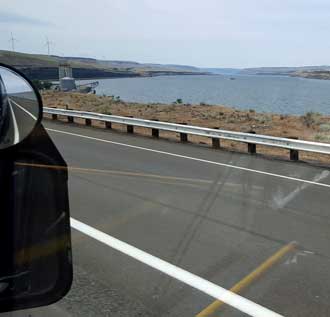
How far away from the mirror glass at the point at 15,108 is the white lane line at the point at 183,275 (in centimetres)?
220

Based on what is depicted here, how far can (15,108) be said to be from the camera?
3285mm

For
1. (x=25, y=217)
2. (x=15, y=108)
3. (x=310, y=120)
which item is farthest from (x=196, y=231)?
(x=310, y=120)

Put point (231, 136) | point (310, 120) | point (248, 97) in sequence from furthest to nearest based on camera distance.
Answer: point (248, 97) < point (310, 120) < point (231, 136)

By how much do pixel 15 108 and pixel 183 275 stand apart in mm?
2477

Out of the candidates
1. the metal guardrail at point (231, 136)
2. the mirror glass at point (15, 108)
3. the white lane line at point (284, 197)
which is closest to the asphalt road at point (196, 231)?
the white lane line at point (284, 197)

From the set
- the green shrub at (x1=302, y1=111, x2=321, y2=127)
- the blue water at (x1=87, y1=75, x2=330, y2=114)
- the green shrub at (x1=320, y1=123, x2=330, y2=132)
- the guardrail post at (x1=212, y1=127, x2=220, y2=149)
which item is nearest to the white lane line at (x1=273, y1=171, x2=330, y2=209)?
the guardrail post at (x1=212, y1=127, x2=220, y2=149)

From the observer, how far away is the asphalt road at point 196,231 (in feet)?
13.8

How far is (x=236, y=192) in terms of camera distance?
857 centimetres

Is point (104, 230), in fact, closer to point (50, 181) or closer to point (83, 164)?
point (50, 181)

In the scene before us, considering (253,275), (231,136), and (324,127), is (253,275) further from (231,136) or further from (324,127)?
(324,127)

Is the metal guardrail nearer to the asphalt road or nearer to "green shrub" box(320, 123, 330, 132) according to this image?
the asphalt road

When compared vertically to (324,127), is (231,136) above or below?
above

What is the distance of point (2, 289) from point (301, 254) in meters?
4.00

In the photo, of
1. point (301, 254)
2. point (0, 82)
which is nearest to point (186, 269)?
point (301, 254)
